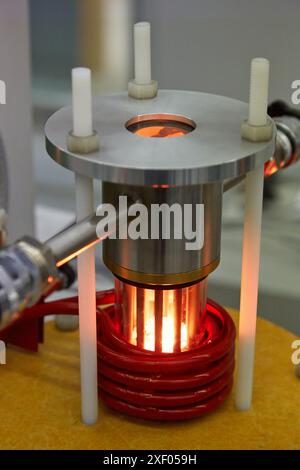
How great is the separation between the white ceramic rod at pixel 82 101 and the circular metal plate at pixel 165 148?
0.02m

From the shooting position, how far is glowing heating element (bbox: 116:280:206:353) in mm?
748

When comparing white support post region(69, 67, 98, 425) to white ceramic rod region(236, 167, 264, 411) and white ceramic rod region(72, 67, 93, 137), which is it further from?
white ceramic rod region(236, 167, 264, 411)

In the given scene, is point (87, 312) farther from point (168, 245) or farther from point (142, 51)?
point (142, 51)

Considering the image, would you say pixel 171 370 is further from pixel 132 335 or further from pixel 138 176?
pixel 138 176

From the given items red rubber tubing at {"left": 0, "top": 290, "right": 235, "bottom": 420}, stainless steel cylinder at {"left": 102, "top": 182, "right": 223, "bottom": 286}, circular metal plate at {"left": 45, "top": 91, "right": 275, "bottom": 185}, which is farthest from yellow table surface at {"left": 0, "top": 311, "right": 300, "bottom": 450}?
circular metal plate at {"left": 45, "top": 91, "right": 275, "bottom": 185}

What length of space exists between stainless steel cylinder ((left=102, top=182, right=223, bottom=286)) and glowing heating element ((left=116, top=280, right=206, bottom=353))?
1.1 inches

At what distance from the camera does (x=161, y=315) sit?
2.46 feet

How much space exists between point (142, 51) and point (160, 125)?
0.07 metres

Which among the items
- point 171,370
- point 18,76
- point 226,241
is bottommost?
point 226,241

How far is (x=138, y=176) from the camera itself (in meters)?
0.63

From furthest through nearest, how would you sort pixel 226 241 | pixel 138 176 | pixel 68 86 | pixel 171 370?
pixel 68 86, pixel 226 241, pixel 171 370, pixel 138 176

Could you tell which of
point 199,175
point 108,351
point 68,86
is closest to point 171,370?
point 108,351

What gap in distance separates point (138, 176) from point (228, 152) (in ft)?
0.24

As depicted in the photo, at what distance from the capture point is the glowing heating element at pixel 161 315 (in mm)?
748
